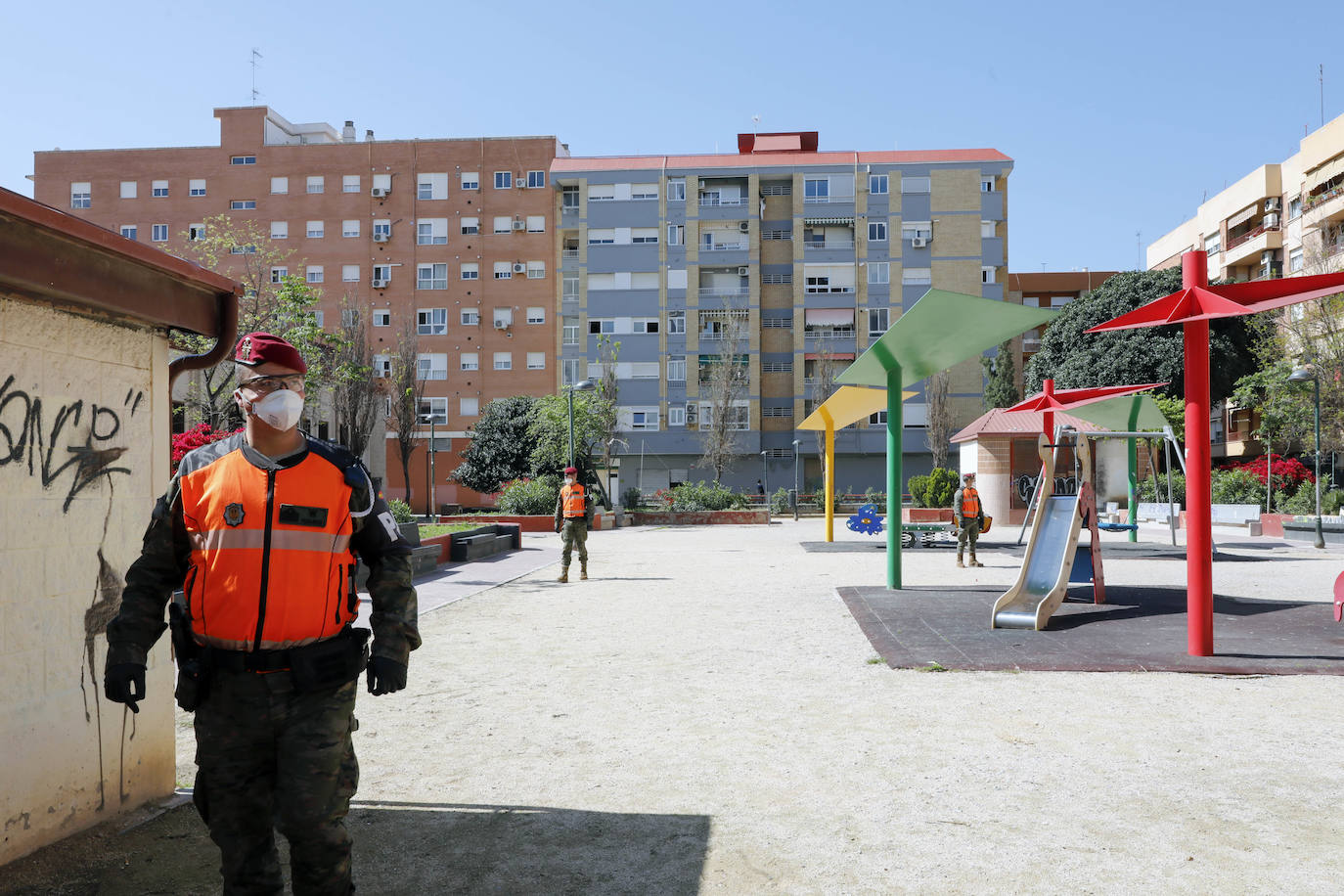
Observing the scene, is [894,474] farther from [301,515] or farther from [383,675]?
[301,515]

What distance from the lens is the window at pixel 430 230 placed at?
55.9m

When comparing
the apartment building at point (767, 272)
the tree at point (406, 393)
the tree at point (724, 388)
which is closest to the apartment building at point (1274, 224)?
the apartment building at point (767, 272)

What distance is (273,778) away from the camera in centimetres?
296

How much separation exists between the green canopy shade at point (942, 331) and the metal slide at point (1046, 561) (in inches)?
57.4

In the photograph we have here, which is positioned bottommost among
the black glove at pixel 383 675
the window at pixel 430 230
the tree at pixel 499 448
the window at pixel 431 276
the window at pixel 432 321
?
the black glove at pixel 383 675

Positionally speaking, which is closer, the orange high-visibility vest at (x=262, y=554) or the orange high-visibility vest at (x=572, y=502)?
the orange high-visibility vest at (x=262, y=554)

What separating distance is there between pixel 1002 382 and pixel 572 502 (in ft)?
151

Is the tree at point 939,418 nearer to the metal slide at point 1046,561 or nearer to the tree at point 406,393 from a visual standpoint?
the tree at point 406,393

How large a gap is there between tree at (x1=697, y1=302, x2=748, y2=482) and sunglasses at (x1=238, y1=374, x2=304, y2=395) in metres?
46.1

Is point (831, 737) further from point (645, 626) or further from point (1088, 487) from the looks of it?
point (1088, 487)

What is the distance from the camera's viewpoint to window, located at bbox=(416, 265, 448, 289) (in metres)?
56.1

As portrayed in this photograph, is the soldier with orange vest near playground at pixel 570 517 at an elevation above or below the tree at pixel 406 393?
below

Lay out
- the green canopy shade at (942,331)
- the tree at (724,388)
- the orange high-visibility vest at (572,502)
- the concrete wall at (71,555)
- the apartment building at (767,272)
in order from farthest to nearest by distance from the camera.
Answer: the apartment building at (767,272)
the tree at (724,388)
the orange high-visibility vest at (572,502)
the green canopy shade at (942,331)
the concrete wall at (71,555)

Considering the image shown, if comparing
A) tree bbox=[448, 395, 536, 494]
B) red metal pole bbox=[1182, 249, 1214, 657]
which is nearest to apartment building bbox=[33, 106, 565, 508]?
tree bbox=[448, 395, 536, 494]
